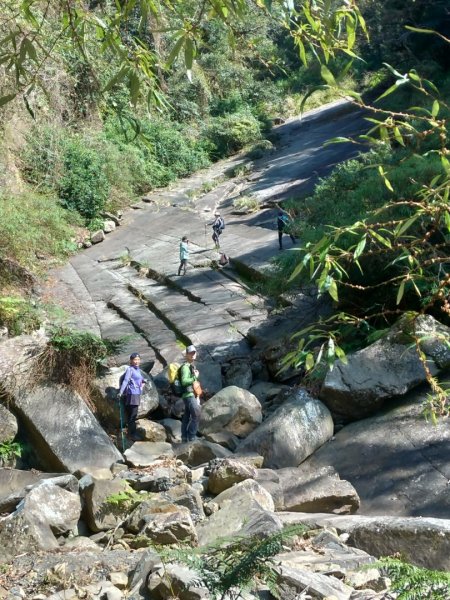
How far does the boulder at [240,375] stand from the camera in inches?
548

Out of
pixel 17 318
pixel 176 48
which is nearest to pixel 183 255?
pixel 17 318

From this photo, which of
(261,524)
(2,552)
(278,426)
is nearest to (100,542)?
(2,552)

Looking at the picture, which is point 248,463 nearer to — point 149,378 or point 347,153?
point 149,378

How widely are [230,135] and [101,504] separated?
108ft

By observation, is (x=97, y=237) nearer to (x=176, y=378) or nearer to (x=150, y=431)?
(x=150, y=431)

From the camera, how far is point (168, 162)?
1469 inches

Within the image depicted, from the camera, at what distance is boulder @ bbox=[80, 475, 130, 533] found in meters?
8.24

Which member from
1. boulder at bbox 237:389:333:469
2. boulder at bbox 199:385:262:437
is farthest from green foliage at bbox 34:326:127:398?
boulder at bbox 237:389:333:469

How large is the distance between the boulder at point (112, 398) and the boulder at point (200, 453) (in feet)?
6.31

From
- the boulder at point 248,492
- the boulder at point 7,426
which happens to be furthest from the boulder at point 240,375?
the boulder at point 248,492

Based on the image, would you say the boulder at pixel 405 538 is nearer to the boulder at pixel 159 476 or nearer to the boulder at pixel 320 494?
the boulder at pixel 320 494

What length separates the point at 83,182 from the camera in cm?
3061

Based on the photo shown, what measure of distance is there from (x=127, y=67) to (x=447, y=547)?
4839mm

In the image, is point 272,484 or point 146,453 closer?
point 272,484
